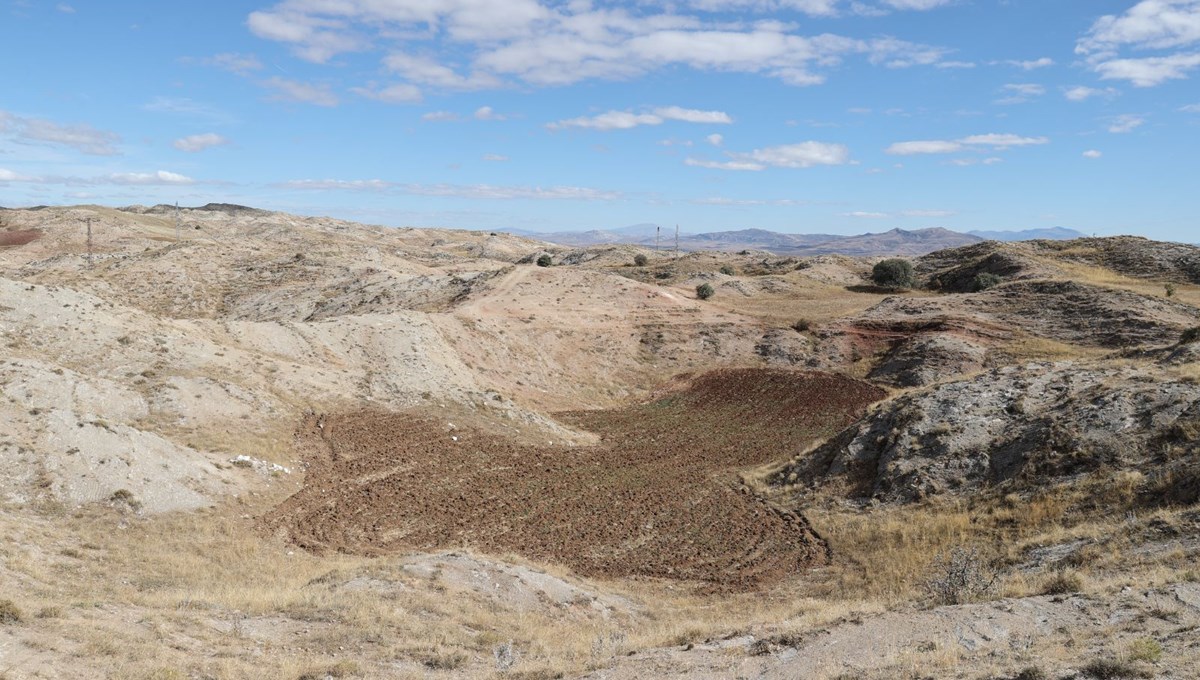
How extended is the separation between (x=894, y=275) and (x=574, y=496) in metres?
59.4

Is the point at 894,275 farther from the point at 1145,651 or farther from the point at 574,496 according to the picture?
the point at 1145,651

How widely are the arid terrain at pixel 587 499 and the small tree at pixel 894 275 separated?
21500mm

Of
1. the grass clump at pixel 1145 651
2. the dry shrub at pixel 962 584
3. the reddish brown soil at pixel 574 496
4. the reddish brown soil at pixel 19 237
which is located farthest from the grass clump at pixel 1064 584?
the reddish brown soil at pixel 19 237

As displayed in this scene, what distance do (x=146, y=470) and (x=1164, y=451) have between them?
30.1 meters

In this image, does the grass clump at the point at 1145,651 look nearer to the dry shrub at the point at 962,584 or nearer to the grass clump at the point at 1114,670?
the grass clump at the point at 1114,670

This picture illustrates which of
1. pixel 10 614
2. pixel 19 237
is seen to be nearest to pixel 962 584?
pixel 10 614

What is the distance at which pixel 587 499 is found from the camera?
26734mm

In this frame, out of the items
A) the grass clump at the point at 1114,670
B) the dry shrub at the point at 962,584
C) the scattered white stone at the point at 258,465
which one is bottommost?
the scattered white stone at the point at 258,465

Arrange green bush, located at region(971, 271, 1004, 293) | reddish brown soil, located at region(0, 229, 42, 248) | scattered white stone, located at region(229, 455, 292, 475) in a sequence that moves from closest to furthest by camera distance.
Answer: scattered white stone, located at region(229, 455, 292, 475), green bush, located at region(971, 271, 1004, 293), reddish brown soil, located at region(0, 229, 42, 248)

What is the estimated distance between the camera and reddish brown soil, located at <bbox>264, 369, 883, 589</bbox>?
71.6 feet

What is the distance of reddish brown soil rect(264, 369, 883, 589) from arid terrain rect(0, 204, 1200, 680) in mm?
148

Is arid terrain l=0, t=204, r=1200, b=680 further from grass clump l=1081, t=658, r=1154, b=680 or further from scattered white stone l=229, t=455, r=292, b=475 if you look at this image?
scattered white stone l=229, t=455, r=292, b=475

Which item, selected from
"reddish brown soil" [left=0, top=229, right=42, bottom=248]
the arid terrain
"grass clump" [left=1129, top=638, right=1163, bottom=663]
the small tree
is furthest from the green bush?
"reddish brown soil" [left=0, top=229, right=42, bottom=248]

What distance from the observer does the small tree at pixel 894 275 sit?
75.2 m
